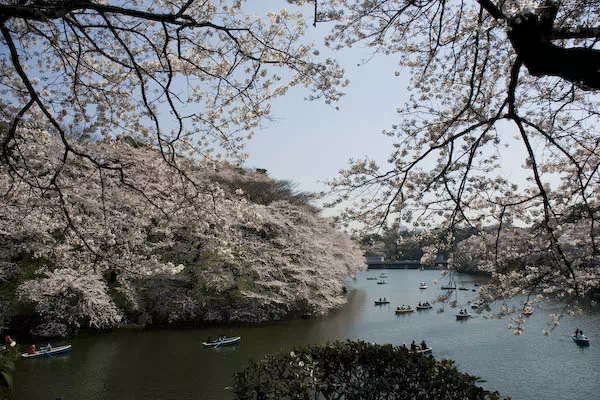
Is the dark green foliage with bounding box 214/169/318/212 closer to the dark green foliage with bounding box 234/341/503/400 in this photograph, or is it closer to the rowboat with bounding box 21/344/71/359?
the rowboat with bounding box 21/344/71/359

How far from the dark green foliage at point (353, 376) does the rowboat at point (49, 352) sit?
354 inches

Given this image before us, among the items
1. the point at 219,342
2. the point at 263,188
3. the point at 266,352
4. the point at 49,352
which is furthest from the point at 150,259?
the point at 263,188

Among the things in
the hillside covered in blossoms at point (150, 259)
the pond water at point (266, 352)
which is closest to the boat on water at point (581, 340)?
the pond water at point (266, 352)

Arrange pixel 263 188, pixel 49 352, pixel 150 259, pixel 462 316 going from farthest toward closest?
1. pixel 263 188
2. pixel 462 316
3. pixel 150 259
4. pixel 49 352

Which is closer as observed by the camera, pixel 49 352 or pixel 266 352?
pixel 49 352

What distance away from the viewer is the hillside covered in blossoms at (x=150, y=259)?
449 inches

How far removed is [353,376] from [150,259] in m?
9.48

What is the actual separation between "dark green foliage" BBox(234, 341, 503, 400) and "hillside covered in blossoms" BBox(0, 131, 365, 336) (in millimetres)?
3557

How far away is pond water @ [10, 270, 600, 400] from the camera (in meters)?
9.38

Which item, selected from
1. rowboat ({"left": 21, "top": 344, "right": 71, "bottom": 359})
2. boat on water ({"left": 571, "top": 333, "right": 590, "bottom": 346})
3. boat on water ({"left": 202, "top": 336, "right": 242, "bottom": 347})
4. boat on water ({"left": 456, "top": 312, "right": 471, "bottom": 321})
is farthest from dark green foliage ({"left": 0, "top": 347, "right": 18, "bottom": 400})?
boat on water ({"left": 456, "top": 312, "right": 471, "bottom": 321})

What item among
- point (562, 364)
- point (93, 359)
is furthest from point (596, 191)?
point (93, 359)

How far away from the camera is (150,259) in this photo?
13.0 m

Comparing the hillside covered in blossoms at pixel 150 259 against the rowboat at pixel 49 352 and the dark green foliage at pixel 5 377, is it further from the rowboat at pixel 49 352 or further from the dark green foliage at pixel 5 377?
the dark green foliage at pixel 5 377

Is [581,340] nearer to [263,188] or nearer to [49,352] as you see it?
[263,188]
